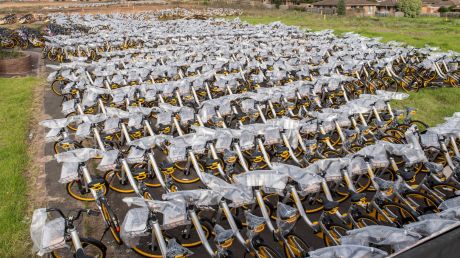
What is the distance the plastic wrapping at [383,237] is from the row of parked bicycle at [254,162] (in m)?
0.01

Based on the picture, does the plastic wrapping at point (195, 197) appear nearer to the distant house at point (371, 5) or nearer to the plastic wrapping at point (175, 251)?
the plastic wrapping at point (175, 251)

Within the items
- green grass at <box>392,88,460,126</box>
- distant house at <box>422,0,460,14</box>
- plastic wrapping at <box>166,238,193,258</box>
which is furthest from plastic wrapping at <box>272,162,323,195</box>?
distant house at <box>422,0,460,14</box>

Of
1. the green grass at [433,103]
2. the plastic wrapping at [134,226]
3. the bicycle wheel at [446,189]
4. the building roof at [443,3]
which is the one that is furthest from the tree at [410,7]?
the plastic wrapping at [134,226]

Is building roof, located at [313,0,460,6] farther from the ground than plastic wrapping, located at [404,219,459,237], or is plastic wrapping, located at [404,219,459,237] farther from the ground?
building roof, located at [313,0,460,6]

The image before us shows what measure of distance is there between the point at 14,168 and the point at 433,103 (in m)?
12.2

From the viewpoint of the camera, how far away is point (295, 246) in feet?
14.8

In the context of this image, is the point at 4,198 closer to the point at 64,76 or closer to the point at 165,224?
the point at 165,224

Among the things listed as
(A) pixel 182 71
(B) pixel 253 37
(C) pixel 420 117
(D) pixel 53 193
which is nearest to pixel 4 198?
(D) pixel 53 193

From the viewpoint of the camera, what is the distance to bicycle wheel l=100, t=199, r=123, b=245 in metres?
5.06

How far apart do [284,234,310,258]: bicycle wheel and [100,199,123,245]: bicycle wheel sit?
2.54 metres

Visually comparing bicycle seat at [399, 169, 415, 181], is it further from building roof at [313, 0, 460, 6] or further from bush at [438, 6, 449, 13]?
bush at [438, 6, 449, 13]

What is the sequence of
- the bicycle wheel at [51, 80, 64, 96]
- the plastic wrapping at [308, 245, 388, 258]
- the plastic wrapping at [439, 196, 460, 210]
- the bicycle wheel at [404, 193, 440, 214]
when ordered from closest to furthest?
the plastic wrapping at [308, 245, 388, 258]
the plastic wrapping at [439, 196, 460, 210]
the bicycle wheel at [404, 193, 440, 214]
the bicycle wheel at [51, 80, 64, 96]

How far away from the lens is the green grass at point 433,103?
10375mm

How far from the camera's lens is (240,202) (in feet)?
15.8
